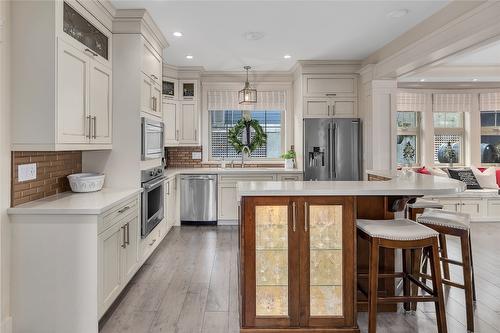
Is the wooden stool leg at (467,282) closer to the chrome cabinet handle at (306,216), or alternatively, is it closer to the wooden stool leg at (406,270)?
the wooden stool leg at (406,270)

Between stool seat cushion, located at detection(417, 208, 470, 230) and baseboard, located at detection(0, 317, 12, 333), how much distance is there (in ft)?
10.1

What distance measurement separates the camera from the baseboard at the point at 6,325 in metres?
2.18

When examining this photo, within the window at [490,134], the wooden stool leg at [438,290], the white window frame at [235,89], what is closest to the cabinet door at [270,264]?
the wooden stool leg at [438,290]

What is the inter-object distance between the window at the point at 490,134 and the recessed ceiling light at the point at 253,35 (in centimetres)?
516

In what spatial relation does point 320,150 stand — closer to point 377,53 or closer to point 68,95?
point 377,53

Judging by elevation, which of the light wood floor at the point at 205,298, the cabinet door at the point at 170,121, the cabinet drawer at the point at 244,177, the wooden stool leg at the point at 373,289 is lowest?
the light wood floor at the point at 205,298

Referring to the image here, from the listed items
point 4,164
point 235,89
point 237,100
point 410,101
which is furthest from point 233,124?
point 4,164

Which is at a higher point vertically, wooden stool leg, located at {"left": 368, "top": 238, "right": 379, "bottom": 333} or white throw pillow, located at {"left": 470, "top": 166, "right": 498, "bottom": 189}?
white throw pillow, located at {"left": 470, "top": 166, "right": 498, "bottom": 189}

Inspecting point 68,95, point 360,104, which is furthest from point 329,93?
point 68,95

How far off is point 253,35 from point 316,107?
179 cm

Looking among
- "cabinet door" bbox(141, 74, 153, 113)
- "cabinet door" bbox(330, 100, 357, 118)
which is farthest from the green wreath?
"cabinet door" bbox(141, 74, 153, 113)

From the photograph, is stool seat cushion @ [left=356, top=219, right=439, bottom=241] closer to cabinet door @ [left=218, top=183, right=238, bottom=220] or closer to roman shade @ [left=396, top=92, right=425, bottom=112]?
cabinet door @ [left=218, top=183, right=238, bottom=220]

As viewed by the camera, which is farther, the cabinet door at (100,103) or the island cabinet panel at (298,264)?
the cabinet door at (100,103)

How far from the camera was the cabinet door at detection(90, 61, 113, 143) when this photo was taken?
2977mm
